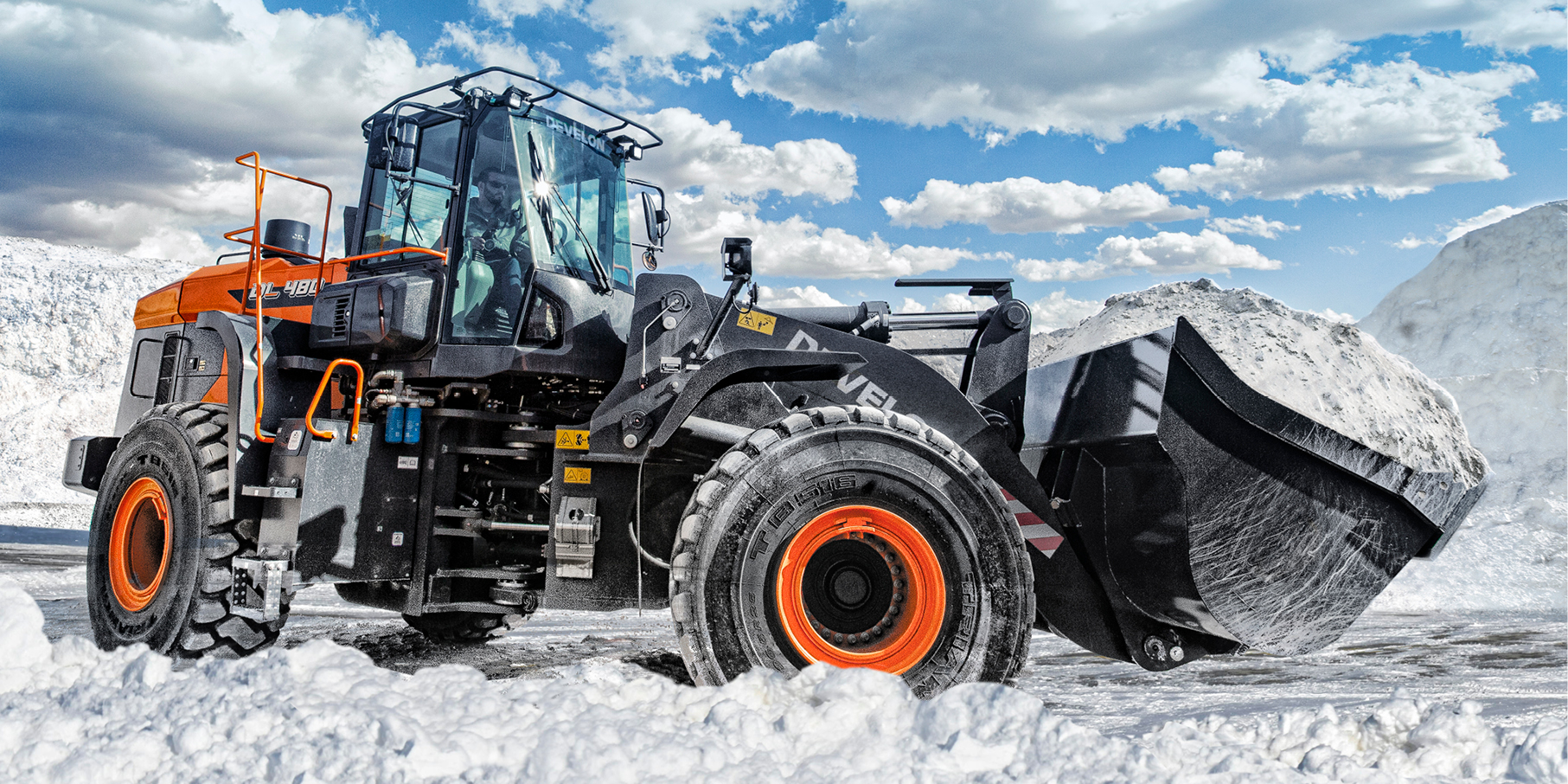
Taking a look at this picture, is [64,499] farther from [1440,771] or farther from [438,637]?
[1440,771]

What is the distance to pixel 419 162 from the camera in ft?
17.5

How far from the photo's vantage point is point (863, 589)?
3748 millimetres

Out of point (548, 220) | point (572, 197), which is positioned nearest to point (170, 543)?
point (548, 220)

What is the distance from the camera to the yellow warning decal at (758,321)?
4453 millimetres

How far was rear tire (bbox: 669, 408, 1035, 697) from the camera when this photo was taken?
362 centimetres

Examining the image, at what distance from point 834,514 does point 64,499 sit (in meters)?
24.5

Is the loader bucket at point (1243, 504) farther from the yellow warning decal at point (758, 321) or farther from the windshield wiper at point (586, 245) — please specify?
the windshield wiper at point (586, 245)

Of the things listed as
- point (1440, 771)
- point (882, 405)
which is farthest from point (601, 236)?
point (1440, 771)

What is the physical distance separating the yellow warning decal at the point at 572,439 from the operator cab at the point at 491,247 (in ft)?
2.00

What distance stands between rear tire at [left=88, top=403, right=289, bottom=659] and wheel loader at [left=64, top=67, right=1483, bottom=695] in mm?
18

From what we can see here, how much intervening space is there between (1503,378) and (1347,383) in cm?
1482

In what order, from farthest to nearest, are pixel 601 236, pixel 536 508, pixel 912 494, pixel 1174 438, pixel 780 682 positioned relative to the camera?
pixel 601 236 < pixel 536 508 < pixel 1174 438 < pixel 912 494 < pixel 780 682

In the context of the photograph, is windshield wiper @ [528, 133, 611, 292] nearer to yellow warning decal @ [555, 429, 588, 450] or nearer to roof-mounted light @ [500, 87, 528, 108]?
roof-mounted light @ [500, 87, 528, 108]

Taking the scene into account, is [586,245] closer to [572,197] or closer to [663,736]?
[572,197]
